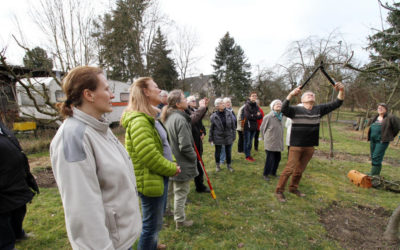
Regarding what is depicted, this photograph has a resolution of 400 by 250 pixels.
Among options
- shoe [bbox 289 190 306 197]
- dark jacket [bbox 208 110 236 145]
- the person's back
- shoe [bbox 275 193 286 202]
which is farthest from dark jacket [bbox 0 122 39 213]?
shoe [bbox 289 190 306 197]

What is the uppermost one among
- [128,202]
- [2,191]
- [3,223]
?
[128,202]

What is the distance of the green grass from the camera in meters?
2.79

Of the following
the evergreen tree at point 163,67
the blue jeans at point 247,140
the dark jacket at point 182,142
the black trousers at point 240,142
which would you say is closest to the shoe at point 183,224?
the dark jacket at point 182,142

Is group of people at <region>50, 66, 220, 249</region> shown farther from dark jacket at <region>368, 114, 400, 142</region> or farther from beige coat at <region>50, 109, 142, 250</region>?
dark jacket at <region>368, 114, 400, 142</region>

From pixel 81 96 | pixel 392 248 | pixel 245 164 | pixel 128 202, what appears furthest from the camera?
pixel 245 164

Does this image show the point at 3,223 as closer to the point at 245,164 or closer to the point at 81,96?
the point at 81,96

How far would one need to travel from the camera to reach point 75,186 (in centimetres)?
99

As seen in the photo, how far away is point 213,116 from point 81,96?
4380 mm

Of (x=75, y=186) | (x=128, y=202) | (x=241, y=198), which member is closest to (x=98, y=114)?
(x=75, y=186)

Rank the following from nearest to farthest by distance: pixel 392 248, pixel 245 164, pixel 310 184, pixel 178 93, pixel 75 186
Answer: pixel 75 186 < pixel 392 248 < pixel 178 93 < pixel 310 184 < pixel 245 164

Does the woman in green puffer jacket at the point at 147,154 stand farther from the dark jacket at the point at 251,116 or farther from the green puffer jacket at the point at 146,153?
the dark jacket at the point at 251,116

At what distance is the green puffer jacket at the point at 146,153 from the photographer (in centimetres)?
181

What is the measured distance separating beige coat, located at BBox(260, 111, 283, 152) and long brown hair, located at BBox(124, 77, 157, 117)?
3728 mm

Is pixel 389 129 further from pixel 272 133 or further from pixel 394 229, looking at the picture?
pixel 394 229
